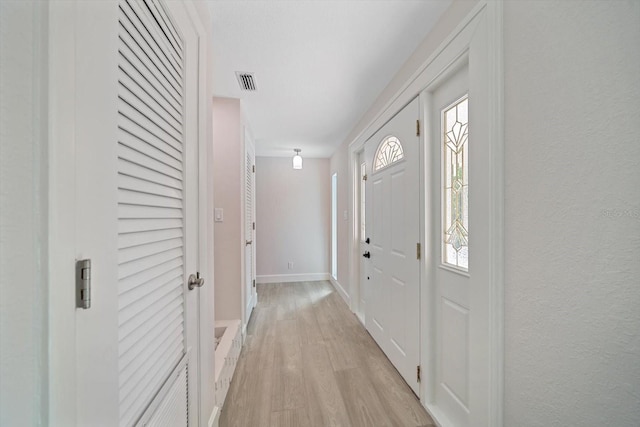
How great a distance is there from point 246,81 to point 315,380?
246 centimetres

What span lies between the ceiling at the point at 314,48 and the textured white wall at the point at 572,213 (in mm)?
669

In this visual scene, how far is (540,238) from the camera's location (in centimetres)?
80

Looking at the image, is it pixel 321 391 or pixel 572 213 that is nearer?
pixel 572 213

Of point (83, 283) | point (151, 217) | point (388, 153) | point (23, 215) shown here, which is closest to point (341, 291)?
point (388, 153)

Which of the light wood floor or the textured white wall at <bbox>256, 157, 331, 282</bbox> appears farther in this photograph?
the textured white wall at <bbox>256, 157, 331, 282</bbox>

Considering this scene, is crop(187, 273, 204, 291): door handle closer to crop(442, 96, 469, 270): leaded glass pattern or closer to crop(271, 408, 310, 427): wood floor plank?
crop(271, 408, 310, 427): wood floor plank

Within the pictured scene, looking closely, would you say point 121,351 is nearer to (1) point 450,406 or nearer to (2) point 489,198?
(2) point 489,198

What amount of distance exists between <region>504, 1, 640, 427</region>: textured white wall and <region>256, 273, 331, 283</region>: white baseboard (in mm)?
3845

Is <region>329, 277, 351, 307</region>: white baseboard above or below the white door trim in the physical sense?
below

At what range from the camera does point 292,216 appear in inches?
182

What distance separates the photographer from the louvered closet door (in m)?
0.60

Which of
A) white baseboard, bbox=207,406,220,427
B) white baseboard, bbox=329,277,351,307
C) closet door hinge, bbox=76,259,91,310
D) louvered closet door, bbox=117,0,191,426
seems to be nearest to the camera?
closet door hinge, bbox=76,259,91,310

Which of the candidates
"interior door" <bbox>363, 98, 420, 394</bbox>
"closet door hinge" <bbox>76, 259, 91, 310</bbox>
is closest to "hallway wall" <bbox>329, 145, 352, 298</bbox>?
"interior door" <bbox>363, 98, 420, 394</bbox>

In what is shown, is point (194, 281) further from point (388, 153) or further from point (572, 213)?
point (388, 153)
